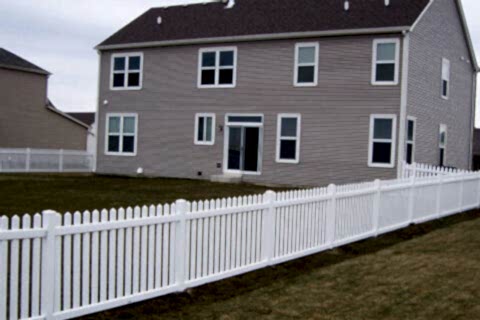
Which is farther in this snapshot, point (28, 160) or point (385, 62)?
point (28, 160)

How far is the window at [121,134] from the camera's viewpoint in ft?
93.4

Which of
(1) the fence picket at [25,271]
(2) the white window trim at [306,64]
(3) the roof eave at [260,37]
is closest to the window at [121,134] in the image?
(3) the roof eave at [260,37]

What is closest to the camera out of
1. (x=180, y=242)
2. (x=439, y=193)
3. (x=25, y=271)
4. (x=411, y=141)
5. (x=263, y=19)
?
(x=25, y=271)

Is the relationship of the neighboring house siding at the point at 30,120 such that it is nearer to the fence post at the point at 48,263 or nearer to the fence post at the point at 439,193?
the fence post at the point at 439,193

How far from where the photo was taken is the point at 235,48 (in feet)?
84.3

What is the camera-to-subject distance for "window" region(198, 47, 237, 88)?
25.8 metres

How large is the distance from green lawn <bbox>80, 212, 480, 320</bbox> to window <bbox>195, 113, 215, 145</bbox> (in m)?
15.2

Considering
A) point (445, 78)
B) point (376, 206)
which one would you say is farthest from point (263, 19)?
point (376, 206)

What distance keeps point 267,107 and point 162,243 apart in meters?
17.2

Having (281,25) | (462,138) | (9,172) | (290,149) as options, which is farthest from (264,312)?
(9,172)

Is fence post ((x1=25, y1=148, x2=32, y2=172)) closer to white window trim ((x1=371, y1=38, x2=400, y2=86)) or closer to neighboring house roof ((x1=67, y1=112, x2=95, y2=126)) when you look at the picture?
white window trim ((x1=371, y1=38, x2=400, y2=86))

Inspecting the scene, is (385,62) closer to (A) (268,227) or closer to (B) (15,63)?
(A) (268,227)

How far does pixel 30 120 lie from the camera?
1469 inches

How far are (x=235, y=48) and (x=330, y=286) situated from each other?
60.2ft
